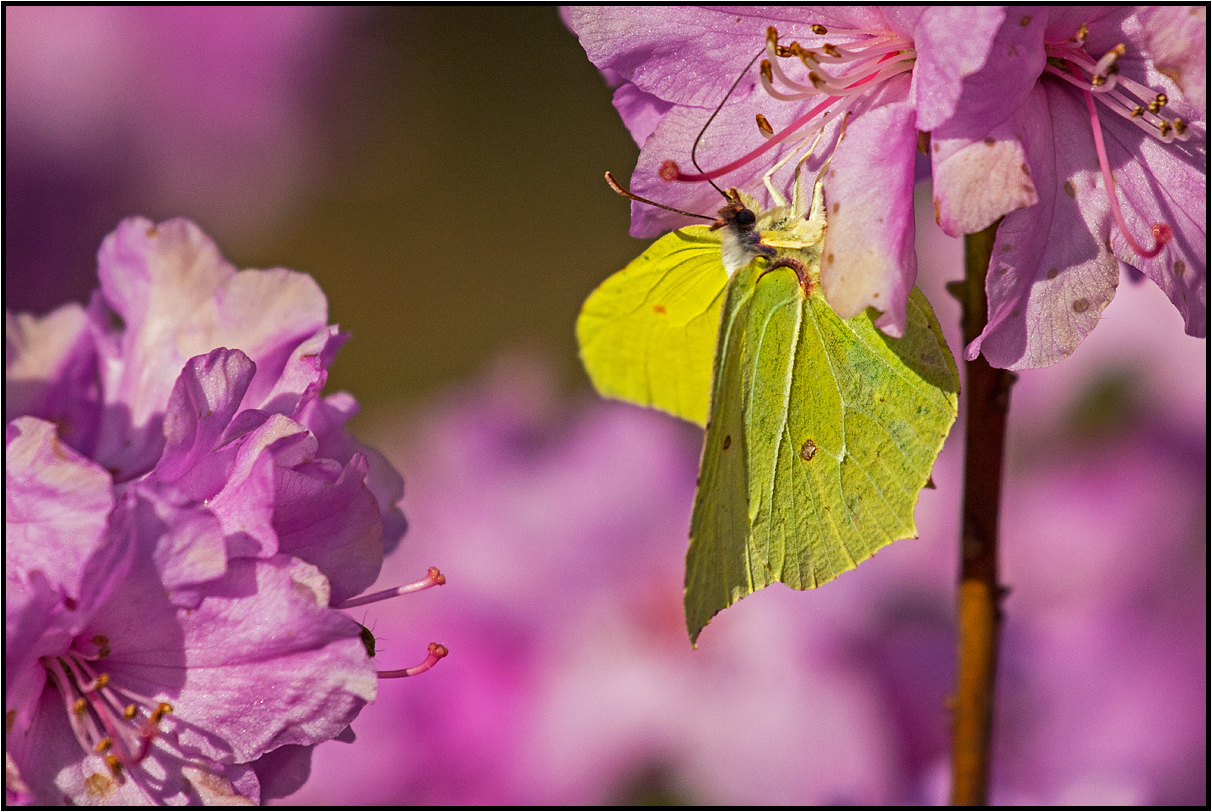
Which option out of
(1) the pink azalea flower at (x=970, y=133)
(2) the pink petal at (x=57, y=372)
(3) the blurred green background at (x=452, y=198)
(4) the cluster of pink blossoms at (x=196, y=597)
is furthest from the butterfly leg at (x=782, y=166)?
(3) the blurred green background at (x=452, y=198)

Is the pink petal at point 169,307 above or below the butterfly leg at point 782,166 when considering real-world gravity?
above

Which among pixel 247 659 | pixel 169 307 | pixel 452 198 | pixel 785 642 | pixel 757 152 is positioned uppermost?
pixel 169 307

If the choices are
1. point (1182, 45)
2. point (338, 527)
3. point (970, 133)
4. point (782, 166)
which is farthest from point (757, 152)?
point (338, 527)

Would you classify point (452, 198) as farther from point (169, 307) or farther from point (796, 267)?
point (796, 267)

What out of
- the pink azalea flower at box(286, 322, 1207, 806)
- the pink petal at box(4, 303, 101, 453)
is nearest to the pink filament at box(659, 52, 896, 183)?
the pink petal at box(4, 303, 101, 453)

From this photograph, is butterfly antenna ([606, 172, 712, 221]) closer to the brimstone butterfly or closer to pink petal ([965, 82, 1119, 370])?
the brimstone butterfly

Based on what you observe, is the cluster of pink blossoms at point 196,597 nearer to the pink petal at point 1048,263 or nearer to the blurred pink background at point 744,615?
the pink petal at point 1048,263
